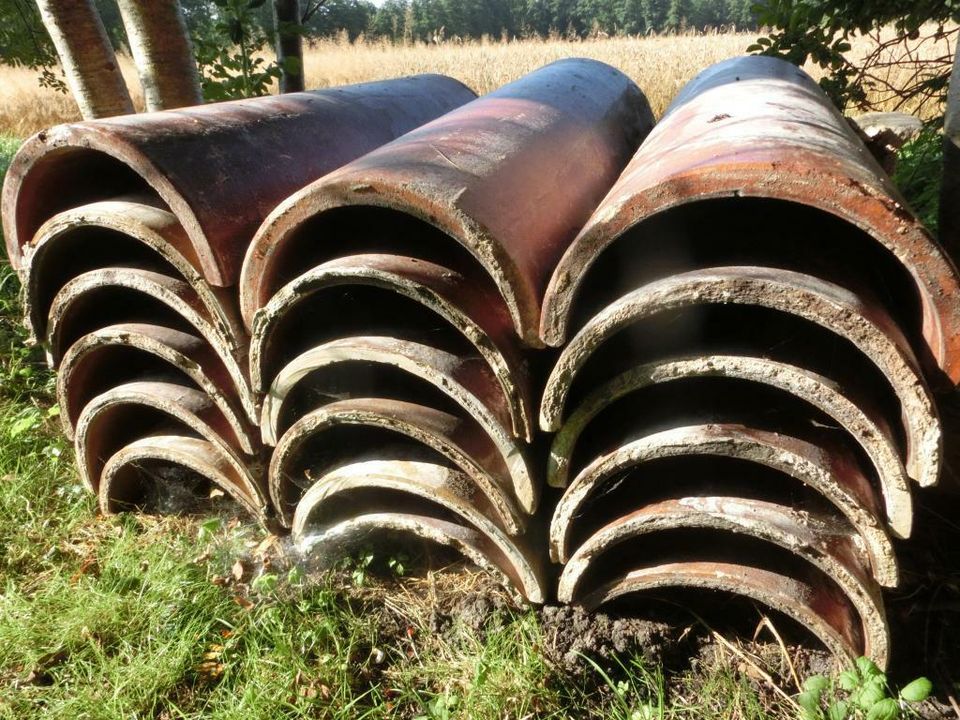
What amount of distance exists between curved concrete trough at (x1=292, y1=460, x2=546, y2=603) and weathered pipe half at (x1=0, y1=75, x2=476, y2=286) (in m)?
0.71

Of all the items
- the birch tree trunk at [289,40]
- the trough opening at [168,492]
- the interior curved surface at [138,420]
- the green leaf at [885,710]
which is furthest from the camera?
the birch tree trunk at [289,40]

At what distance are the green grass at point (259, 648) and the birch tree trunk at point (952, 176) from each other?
1.57 metres

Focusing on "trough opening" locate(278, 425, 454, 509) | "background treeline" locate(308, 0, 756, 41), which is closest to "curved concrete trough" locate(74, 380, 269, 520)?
"trough opening" locate(278, 425, 454, 509)

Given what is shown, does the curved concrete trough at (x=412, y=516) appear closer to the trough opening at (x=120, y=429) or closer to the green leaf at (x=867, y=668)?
the trough opening at (x=120, y=429)

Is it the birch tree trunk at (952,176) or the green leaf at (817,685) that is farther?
the birch tree trunk at (952,176)

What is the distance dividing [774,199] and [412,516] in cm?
132

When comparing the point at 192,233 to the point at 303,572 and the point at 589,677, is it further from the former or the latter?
the point at 589,677

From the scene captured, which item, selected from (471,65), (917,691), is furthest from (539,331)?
(471,65)

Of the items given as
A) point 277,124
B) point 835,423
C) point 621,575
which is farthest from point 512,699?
point 277,124

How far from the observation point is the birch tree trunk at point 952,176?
208cm

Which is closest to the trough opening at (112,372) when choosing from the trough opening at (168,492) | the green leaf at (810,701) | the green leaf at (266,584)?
the trough opening at (168,492)

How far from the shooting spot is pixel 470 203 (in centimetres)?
145

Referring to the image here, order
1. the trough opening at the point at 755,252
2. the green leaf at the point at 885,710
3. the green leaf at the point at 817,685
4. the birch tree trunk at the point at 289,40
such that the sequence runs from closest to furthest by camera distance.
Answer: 1. the trough opening at the point at 755,252
2. the green leaf at the point at 885,710
3. the green leaf at the point at 817,685
4. the birch tree trunk at the point at 289,40

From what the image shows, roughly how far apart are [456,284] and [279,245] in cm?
49
